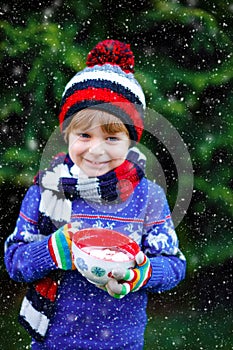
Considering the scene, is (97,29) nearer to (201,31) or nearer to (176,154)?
(201,31)

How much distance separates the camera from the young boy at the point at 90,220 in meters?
2.06

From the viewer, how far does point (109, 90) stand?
2.10 m

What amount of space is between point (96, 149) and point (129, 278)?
0.40m

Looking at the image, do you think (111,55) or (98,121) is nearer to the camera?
(98,121)

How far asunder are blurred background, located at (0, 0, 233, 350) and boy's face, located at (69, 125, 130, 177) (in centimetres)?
136

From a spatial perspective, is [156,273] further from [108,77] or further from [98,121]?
[108,77]

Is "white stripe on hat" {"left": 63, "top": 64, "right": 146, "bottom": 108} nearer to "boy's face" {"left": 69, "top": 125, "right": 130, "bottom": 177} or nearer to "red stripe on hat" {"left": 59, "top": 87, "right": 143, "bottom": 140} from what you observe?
"red stripe on hat" {"left": 59, "top": 87, "right": 143, "bottom": 140}

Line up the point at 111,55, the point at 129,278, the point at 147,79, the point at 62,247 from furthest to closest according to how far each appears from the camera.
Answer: the point at 147,79, the point at 111,55, the point at 62,247, the point at 129,278

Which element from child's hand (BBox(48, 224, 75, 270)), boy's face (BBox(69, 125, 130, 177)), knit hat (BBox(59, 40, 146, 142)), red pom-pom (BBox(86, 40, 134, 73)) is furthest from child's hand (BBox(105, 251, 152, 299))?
red pom-pom (BBox(86, 40, 134, 73))

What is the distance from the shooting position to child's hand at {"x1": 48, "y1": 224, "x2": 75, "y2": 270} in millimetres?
2018

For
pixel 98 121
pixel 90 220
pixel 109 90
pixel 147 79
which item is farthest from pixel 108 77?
pixel 147 79

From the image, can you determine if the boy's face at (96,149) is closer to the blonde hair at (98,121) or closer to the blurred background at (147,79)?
the blonde hair at (98,121)

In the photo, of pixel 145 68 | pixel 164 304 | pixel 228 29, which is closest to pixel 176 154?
pixel 145 68

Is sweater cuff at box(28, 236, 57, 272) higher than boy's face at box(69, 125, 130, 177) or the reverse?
the reverse
